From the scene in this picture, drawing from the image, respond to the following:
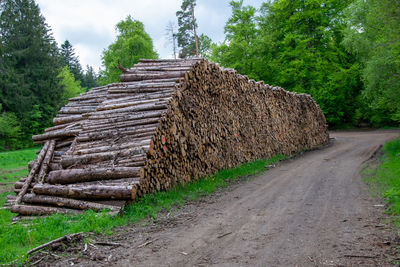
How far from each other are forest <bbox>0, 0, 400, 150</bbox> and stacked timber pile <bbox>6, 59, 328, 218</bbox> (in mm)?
10421

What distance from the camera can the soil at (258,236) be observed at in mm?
3814

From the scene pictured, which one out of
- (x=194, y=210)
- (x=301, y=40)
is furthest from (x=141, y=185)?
(x=301, y=40)

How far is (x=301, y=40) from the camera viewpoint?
88.4 ft

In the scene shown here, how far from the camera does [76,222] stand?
534 centimetres

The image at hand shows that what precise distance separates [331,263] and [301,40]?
26579 millimetres

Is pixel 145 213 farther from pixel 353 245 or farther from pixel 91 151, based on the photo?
pixel 353 245

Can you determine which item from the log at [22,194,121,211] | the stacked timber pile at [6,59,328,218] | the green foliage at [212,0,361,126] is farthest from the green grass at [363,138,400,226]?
the green foliage at [212,0,361,126]

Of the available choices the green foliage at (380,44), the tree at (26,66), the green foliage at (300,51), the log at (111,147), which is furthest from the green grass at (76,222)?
the tree at (26,66)

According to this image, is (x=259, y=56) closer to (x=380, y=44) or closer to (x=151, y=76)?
(x=380, y=44)

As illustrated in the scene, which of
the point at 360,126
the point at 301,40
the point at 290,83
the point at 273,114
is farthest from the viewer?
the point at 360,126

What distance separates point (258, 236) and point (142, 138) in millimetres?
3657

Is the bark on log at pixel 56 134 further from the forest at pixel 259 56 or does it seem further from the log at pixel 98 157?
the forest at pixel 259 56

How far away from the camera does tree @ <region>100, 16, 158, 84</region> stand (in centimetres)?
3502

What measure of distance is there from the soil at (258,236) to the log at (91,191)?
878 millimetres
